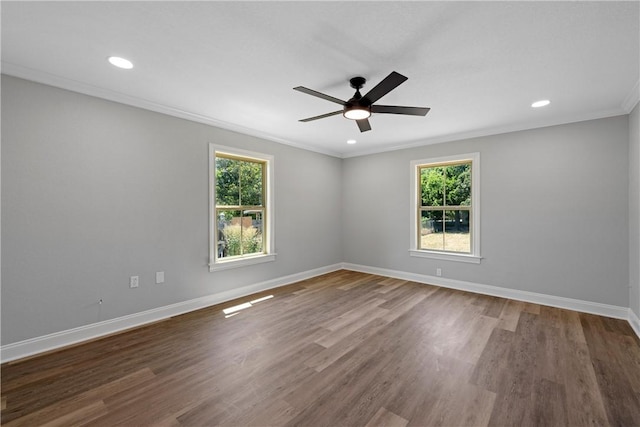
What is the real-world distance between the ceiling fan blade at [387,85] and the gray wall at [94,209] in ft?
8.09

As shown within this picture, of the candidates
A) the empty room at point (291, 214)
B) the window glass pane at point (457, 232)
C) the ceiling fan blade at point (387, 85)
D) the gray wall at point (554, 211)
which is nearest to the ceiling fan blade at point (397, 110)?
the empty room at point (291, 214)

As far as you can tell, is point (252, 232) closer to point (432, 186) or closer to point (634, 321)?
point (432, 186)

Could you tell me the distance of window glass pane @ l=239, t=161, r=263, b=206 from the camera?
170 inches

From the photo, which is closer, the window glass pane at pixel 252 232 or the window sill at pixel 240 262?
the window sill at pixel 240 262

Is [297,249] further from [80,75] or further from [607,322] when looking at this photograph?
[607,322]

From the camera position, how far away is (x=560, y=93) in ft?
9.59

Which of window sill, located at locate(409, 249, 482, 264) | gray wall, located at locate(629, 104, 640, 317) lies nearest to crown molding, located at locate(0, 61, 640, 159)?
gray wall, located at locate(629, 104, 640, 317)

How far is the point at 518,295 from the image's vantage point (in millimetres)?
4031

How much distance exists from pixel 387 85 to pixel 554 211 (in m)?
3.33

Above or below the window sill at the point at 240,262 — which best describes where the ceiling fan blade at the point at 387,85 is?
above

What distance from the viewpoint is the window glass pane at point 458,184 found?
4574 mm

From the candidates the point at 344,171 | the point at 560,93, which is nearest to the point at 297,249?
the point at 344,171

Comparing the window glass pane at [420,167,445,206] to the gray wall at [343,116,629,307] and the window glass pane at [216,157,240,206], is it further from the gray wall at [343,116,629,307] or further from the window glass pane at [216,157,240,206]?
the window glass pane at [216,157,240,206]

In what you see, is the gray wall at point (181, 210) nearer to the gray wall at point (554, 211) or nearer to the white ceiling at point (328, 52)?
the gray wall at point (554, 211)
